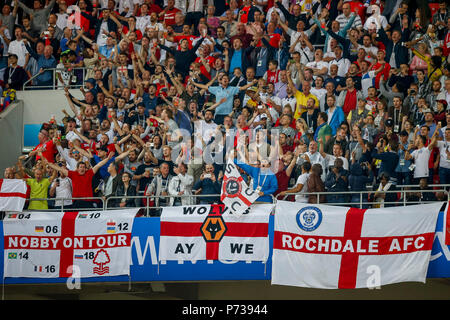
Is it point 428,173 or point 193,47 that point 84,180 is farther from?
point 428,173

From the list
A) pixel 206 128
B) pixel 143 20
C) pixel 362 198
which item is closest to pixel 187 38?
pixel 143 20

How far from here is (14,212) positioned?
16172 millimetres

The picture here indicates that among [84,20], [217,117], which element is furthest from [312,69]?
[84,20]

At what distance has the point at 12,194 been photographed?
1616cm

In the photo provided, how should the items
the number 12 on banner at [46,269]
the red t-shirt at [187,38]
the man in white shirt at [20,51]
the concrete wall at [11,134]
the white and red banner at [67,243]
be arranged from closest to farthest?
the white and red banner at [67,243] < the number 12 on banner at [46,269] < the red t-shirt at [187,38] < the concrete wall at [11,134] < the man in white shirt at [20,51]

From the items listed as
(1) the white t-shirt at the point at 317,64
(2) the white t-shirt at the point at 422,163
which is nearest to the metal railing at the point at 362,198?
(2) the white t-shirt at the point at 422,163

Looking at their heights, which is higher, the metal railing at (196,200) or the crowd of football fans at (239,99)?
the crowd of football fans at (239,99)

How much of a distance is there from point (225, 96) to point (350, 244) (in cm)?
497

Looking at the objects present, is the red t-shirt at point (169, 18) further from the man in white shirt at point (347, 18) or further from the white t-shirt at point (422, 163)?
the white t-shirt at point (422, 163)

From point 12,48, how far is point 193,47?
4.95 metres

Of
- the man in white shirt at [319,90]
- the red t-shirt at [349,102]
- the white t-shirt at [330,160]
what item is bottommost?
the white t-shirt at [330,160]

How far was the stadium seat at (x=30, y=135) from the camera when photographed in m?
20.2

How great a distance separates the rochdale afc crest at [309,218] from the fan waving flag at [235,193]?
2.83 ft

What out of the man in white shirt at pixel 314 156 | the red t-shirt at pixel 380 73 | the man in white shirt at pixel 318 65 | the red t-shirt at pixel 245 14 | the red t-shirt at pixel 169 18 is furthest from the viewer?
the red t-shirt at pixel 169 18
